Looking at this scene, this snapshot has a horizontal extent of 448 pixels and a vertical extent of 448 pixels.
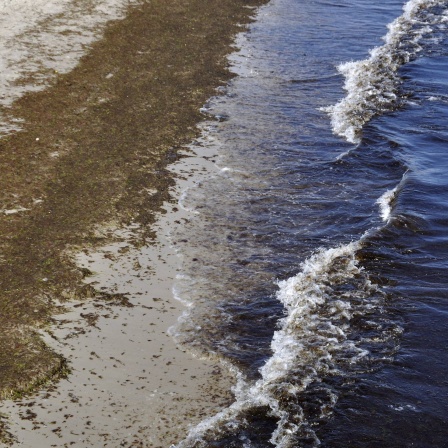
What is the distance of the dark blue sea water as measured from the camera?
845cm

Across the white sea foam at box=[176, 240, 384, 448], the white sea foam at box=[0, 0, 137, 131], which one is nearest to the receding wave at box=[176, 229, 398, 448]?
the white sea foam at box=[176, 240, 384, 448]

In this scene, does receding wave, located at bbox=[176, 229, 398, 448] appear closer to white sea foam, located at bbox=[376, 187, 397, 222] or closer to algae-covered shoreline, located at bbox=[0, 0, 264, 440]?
white sea foam, located at bbox=[376, 187, 397, 222]

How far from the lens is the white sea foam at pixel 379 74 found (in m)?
16.7

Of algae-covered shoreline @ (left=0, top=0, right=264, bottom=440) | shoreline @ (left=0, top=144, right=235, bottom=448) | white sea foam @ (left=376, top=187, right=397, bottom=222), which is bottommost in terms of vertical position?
white sea foam @ (left=376, top=187, right=397, bottom=222)

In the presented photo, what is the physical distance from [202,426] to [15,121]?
7697 millimetres

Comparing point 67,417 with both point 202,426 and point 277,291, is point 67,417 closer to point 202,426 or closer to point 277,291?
point 202,426

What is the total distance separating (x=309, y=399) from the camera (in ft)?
27.8

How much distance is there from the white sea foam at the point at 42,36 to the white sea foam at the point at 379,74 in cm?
583

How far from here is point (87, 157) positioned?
12.9m

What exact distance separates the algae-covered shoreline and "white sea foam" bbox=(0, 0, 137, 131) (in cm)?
32

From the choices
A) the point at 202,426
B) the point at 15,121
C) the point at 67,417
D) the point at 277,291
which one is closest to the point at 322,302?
the point at 277,291

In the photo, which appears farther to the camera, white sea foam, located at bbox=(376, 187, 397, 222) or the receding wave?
white sea foam, located at bbox=(376, 187, 397, 222)

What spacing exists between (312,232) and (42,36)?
360 inches

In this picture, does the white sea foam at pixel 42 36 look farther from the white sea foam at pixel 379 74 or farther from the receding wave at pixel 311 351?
the receding wave at pixel 311 351
